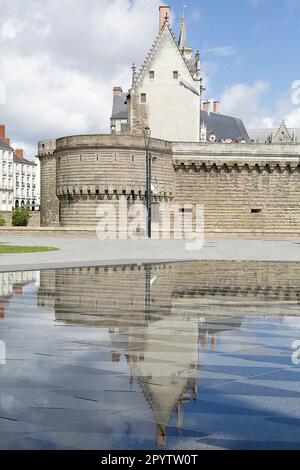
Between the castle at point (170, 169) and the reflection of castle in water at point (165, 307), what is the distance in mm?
32369

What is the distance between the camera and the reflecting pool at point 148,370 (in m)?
4.75

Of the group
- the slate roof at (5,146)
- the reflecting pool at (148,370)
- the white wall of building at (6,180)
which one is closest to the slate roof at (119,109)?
the slate roof at (5,146)

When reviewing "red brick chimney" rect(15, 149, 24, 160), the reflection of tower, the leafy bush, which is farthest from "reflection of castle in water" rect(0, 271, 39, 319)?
"red brick chimney" rect(15, 149, 24, 160)

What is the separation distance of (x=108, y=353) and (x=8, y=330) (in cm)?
210

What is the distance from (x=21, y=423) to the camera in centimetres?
495

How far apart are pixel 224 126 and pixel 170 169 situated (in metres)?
36.3

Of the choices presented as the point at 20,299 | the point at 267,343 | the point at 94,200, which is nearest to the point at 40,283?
the point at 20,299

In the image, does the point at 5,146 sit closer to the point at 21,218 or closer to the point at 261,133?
the point at 21,218

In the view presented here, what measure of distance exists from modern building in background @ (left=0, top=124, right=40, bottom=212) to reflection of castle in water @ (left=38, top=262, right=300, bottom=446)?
86964mm

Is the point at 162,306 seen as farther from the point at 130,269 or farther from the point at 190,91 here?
the point at 190,91

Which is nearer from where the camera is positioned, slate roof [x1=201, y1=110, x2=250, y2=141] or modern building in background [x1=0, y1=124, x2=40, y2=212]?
slate roof [x1=201, y1=110, x2=250, y2=141]

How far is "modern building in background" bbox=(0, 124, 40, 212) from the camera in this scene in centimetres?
10512

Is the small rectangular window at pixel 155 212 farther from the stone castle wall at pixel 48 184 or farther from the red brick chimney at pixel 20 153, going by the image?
the red brick chimney at pixel 20 153

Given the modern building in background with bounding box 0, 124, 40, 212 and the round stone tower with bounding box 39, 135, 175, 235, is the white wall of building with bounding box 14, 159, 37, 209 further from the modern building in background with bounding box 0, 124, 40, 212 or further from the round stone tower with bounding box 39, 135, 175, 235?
the round stone tower with bounding box 39, 135, 175, 235
